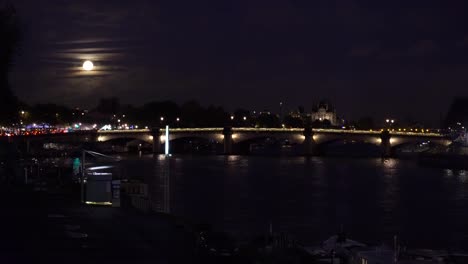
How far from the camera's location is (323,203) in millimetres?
39875

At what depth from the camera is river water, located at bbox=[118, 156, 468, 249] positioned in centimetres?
2884

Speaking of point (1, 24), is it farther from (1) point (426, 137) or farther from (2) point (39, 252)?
(1) point (426, 137)

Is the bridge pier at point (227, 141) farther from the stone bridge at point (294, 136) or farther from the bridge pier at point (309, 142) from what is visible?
the bridge pier at point (309, 142)

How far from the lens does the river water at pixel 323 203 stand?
28.8m

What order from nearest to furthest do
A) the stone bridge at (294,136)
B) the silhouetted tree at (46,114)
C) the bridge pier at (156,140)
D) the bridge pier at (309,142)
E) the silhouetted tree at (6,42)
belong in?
the silhouetted tree at (6,42) < the stone bridge at (294,136) < the bridge pier at (309,142) < the bridge pier at (156,140) < the silhouetted tree at (46,114)

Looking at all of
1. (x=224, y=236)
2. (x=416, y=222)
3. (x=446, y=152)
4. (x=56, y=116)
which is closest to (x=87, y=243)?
(x=224, y=236)

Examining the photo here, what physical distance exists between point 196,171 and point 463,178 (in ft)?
72.9

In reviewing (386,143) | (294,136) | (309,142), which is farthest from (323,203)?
(294,136)

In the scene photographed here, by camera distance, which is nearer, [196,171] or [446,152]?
[196,171]

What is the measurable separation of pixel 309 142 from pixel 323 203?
62782mm

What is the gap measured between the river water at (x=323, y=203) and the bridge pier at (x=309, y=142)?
119 ft

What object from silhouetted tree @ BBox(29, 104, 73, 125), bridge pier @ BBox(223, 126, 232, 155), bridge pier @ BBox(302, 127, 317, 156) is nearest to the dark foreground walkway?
bridge pier @ BBox(302, 127, 317, 156)

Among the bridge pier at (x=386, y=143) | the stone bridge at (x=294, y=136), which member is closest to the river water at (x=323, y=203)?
the bridge pier at (x=386, y=143)

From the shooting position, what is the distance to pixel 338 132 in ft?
331
